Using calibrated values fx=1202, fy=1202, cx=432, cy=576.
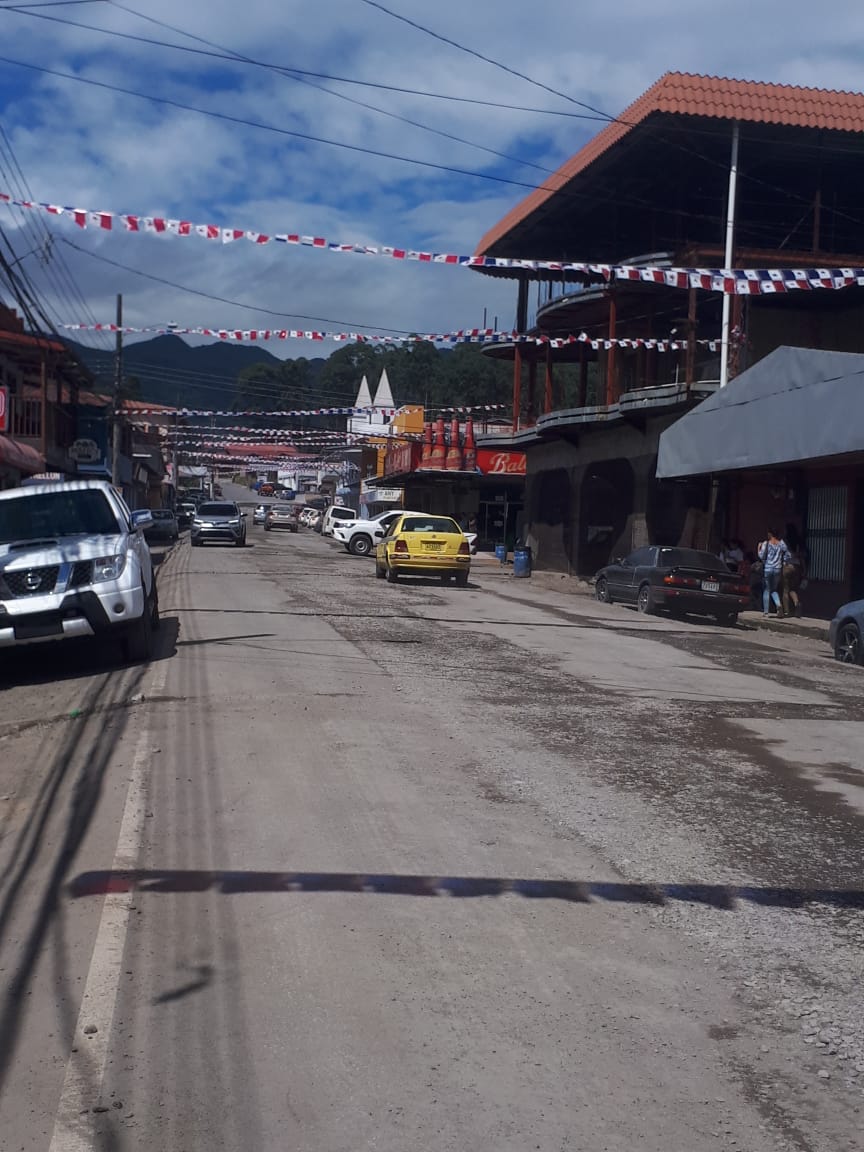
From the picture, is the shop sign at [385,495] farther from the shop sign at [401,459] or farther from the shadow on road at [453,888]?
the shadow on road at [453,888]

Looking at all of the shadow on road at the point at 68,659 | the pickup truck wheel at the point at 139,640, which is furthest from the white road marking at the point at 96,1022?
the shadow on road at the point at 68,659

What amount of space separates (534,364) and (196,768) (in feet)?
Answer: 121

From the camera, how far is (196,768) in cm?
816

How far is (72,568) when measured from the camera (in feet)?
40.0

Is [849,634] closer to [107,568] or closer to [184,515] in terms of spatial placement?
[107,568]

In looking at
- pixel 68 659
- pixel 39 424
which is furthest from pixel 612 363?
pixel 68 659

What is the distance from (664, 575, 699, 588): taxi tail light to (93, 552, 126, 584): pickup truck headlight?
1273cm

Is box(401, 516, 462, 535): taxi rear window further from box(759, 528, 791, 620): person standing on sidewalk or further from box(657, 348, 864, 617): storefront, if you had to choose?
box(759, 528, 791, 620): person standing on sidewalk

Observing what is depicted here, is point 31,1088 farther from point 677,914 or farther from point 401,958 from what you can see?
point 677,914

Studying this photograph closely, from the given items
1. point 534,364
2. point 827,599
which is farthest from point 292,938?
point 534,364

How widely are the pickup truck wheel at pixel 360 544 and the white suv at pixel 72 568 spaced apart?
32794mm

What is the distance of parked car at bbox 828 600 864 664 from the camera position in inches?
664

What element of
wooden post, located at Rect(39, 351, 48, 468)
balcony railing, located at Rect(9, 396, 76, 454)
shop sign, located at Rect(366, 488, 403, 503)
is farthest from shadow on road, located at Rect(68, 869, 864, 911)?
shop sign, located at Rect(366, 488, 403, 503)

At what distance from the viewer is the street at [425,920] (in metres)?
3.82
